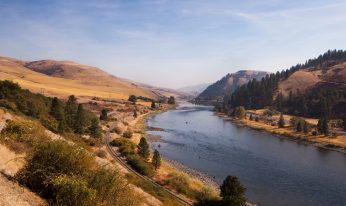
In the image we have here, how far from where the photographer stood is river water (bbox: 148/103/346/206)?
178 ft

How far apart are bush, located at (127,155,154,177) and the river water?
542 inches

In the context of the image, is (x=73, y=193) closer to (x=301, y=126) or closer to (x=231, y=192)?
(x=231, y=192)

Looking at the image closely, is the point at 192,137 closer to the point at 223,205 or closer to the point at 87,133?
the point at 87,133

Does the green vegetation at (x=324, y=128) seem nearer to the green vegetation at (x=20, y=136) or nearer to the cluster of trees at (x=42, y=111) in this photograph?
the cluster of trees at (x=42, y=111)

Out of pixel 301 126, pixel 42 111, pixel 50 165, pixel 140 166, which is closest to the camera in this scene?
pixel 50 165

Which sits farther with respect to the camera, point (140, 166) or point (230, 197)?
point (140, 166)

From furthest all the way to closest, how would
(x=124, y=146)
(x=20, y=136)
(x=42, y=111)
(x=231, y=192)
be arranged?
(x=42, y=111)
(x=124, y=146)
(x=231, y=192)
(x=20, y=136)

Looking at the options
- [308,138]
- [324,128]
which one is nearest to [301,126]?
[324,128]

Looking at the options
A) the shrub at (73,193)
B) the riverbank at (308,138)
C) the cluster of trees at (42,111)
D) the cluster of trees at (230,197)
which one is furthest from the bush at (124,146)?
the riverbank at (308,138)

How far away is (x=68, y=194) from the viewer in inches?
782

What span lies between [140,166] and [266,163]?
33.4 meters

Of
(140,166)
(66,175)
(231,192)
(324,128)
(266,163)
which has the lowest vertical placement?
(266,163)

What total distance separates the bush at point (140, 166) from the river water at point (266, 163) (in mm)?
13760

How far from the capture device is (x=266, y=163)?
74.7 metres
